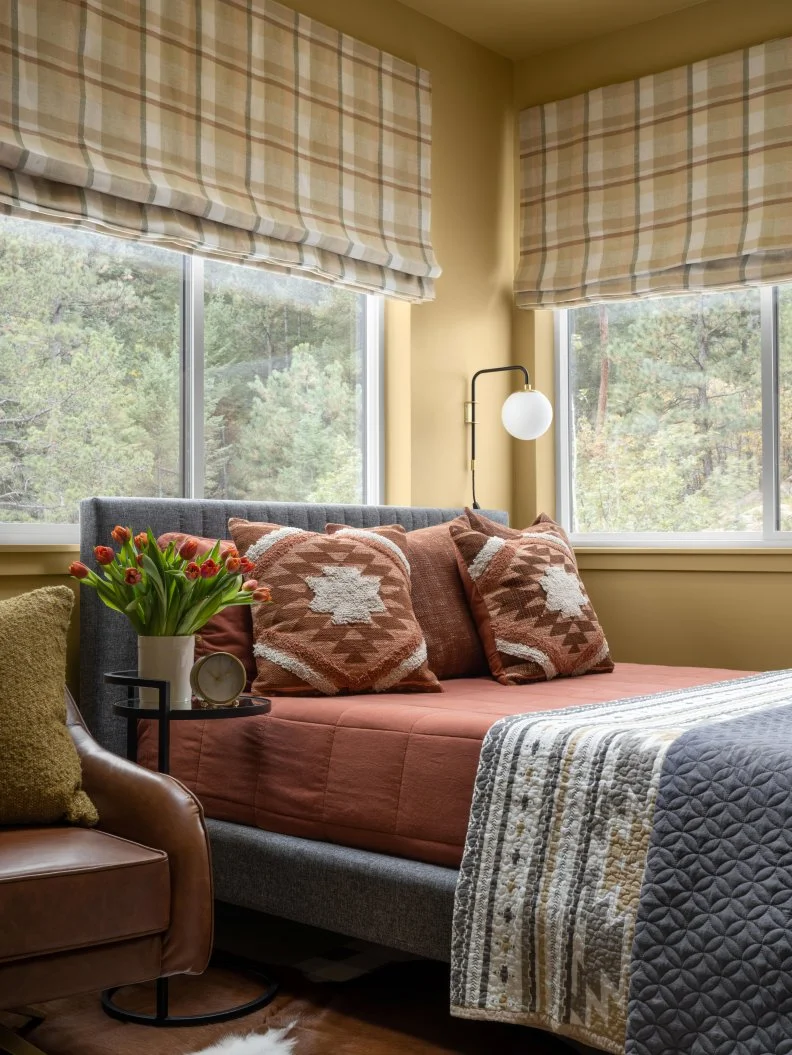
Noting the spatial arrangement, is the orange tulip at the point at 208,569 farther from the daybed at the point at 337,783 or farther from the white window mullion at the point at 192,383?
the white window mullion at the point at 192,383

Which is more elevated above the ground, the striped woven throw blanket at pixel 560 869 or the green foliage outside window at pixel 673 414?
the green foliage outside window at pixel 673 414

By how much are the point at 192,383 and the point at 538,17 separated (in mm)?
1962

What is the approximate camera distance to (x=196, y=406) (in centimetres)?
344

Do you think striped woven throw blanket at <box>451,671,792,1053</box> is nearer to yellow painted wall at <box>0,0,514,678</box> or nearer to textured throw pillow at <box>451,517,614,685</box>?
textured throw pillow at <box>451,517,614,685</box>

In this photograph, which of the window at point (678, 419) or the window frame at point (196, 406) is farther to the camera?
the window at point (678, 419)

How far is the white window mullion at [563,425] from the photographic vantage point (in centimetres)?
455

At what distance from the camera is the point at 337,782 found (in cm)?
241

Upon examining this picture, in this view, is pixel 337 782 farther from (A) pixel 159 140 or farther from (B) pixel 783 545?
(B) pixel 783 545

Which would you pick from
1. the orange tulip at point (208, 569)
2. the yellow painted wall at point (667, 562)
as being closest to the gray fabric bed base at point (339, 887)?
the orange tulip at point (208, 569)

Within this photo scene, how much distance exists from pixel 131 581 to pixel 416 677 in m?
0.77

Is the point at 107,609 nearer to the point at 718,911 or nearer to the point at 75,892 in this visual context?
the point at 75,892

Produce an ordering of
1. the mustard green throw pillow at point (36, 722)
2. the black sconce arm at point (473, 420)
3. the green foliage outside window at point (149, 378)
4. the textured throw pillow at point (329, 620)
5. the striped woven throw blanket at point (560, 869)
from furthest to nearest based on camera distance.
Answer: the black sconce arm at point (473, 420) < the green foliage outside window at point (149, 378) < the textured throw pillow at point (329, 620) < the mustard green throw pillow at point (36, 722) < the striped woven throw blanket at point (560, 869)

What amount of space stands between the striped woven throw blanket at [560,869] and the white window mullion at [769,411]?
1.97 metres

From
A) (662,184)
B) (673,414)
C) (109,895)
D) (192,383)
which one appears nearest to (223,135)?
(192,383)
